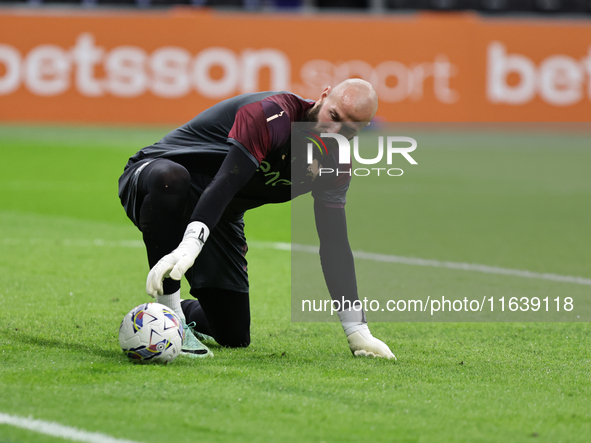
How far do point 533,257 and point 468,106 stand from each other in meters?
13.2

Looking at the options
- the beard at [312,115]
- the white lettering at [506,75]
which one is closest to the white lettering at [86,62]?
the white lettering at [506,75]

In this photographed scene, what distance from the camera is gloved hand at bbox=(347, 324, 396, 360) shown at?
14.2 feet

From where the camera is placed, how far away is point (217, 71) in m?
19.4

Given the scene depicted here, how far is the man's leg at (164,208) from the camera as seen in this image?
4.19 metres

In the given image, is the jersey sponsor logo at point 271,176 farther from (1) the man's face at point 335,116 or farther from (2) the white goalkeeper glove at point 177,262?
(2) the white goalkeeper glove at point 177,262

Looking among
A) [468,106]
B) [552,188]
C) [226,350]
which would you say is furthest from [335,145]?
[468,106]

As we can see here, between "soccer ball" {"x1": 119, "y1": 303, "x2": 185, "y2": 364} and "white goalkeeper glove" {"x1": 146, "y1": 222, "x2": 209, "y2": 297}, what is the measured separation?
12.6 inches

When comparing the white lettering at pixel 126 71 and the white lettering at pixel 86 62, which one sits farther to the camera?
the white lettering at pixel 126 71

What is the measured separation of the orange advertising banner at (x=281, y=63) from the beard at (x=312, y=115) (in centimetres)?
1535

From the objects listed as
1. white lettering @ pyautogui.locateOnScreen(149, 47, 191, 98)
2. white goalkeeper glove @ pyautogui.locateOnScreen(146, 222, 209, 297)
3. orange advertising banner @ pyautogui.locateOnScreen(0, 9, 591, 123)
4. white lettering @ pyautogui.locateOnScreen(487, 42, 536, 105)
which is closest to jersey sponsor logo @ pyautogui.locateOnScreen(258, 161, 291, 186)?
white goalkeeper glove @ pyautogui.locateOnScreen(146, 222, 209, 297)

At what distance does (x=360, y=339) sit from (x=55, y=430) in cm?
185

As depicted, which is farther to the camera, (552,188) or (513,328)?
(552,188)

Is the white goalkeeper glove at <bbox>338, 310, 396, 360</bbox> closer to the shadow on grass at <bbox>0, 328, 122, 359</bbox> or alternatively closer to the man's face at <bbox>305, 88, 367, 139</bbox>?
the man's face at <bbox>305, 88, 367, 139</bbox>

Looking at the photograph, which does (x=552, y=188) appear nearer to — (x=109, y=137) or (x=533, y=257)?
(x=533, y=257)
